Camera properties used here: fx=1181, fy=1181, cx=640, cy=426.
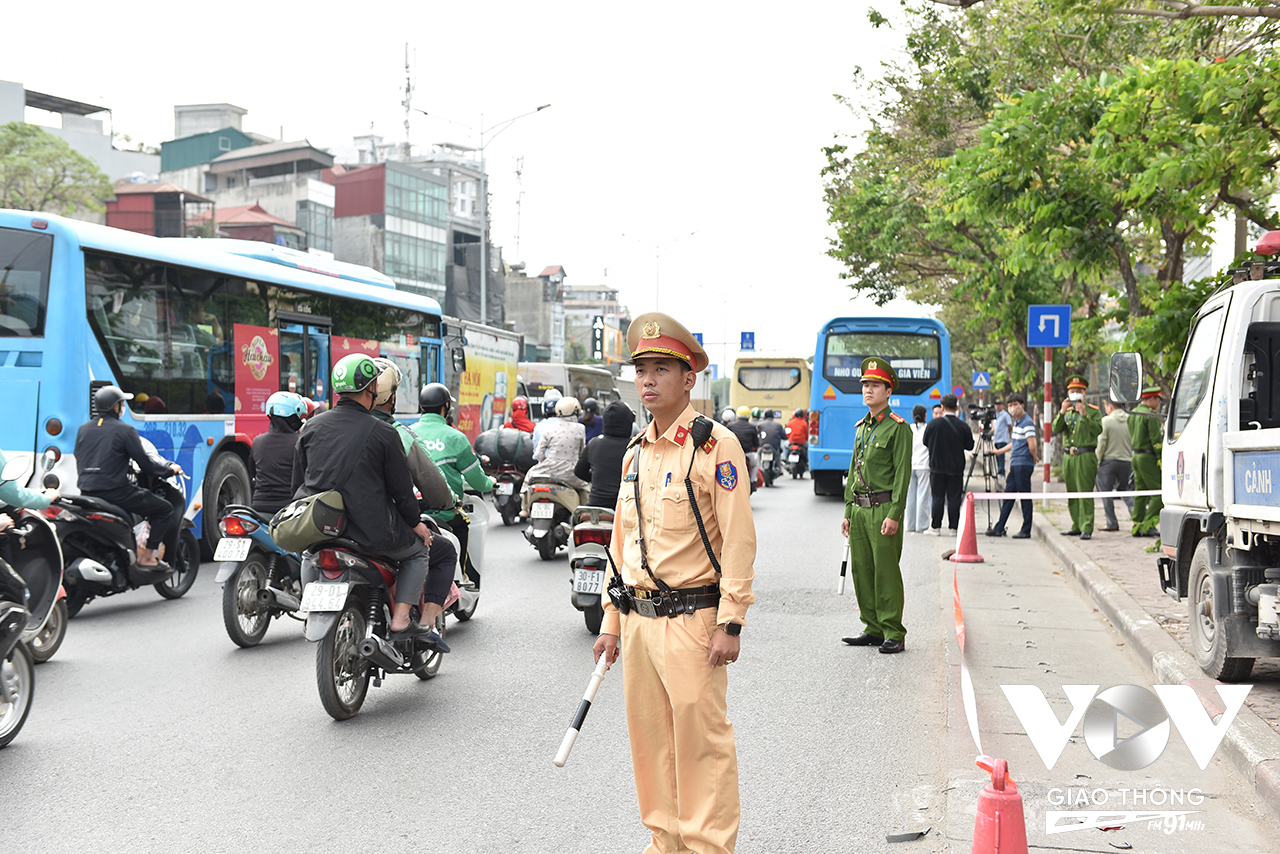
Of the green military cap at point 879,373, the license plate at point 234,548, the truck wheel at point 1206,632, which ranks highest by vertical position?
the green military cap at point 879,373

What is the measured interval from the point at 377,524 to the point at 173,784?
1535 millimetres

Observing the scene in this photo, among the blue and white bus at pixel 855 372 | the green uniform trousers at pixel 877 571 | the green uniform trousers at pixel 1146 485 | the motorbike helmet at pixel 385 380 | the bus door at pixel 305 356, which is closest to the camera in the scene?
the motorbike helmet at pixel 385 380

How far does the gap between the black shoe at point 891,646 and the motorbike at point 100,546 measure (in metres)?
5.70

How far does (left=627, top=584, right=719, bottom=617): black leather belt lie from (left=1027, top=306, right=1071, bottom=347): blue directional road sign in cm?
1351

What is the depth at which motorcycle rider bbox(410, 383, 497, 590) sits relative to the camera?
7.98m

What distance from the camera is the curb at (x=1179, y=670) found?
5.04 metres

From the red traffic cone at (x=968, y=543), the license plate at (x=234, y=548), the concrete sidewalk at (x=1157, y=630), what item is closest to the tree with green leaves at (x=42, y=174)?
the concrete sidewalk at (x=1157, y=630)

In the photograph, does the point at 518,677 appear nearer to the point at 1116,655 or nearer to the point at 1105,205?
the point at 1116,655

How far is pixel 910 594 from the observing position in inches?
425

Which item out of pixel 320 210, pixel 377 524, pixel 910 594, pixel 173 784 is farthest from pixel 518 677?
pixel 320 210

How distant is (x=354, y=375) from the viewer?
599cm

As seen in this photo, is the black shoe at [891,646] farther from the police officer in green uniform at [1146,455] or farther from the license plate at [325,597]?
the police officer in green uniform at [1146,455]

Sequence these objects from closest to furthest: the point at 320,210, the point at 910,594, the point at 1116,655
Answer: the point at 1116,655 → the point at 910,594 → the point at 320,210

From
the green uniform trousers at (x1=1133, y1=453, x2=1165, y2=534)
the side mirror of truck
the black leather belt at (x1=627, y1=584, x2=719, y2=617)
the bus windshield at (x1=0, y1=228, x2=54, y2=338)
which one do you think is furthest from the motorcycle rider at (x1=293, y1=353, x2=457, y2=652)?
the green uniform trousers at (x1=1133, y1=453, x2=1165, y2=534)
